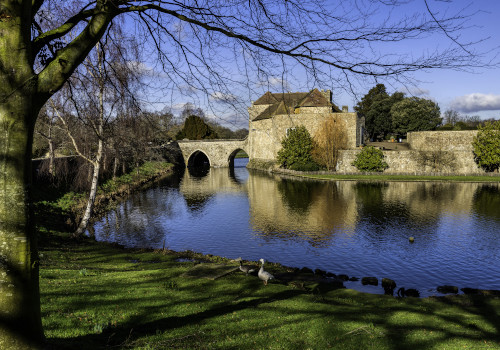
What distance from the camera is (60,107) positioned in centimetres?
1864

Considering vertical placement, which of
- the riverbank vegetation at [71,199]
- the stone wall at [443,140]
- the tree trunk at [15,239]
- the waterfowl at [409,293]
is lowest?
the waterfowl at [409,293]

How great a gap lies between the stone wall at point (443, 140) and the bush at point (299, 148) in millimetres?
17270

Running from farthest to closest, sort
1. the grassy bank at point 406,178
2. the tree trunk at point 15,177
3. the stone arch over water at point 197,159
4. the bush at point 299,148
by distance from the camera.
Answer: the stone arch over water at point 197,159 → the bush at point 299,148 → the grassy bank at point 406,178 → the tree trunk at point 15,177

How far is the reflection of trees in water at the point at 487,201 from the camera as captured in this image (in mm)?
28516

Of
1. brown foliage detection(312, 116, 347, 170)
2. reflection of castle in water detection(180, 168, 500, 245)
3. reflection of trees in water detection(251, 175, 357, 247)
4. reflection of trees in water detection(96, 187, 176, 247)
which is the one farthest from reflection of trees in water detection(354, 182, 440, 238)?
reflection of trees in water detection(96, 187, 176, 247)

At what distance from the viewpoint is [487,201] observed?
3334 cm

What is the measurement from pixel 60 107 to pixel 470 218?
2841 cm

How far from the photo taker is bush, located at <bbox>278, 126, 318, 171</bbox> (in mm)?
58688

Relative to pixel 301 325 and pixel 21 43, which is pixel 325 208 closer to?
pixel 301 325

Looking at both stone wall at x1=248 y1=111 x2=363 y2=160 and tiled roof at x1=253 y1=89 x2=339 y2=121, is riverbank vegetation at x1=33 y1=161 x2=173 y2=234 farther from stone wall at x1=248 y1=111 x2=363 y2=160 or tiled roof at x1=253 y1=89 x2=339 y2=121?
stone wall at x1=248 y1=111 x2=363 y2=160

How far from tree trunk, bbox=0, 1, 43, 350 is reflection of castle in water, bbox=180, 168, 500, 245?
737 inches

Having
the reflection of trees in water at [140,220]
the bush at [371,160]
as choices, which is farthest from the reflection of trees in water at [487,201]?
the reflection of trees in water at [140,220]

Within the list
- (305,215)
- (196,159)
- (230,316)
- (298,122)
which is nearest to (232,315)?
(230,316)

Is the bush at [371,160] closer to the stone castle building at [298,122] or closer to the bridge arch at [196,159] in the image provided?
the stone castle building at [298,122]
